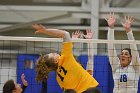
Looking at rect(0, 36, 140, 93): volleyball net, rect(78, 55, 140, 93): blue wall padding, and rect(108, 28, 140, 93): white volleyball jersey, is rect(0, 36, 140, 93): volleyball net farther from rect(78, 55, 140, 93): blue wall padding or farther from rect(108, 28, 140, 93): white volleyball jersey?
rect(108, 28, 140, 93): white volleyball jersey

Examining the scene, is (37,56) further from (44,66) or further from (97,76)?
(44,66)

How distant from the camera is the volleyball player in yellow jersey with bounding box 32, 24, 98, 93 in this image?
8.95ft

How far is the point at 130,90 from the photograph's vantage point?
141 inches

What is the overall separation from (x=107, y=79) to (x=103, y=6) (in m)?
1.73

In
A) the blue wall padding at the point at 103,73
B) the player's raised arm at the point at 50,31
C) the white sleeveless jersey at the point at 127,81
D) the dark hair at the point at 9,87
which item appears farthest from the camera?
the blue wall padding at the point at 103,73

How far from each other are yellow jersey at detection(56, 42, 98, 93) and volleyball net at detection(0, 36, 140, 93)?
3.39 feet

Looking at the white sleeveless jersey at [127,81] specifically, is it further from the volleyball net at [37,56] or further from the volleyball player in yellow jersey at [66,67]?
the volleyball player in yellow jersey at [66,67]

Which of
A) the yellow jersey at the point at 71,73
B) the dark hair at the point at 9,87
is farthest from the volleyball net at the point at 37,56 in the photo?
the dark hair at the point at 9,87

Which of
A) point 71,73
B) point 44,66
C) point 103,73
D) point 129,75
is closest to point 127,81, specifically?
point 129,75

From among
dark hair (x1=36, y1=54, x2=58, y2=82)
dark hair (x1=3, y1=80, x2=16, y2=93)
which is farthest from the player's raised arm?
dark hair (x1=3, y1=80, x2=16, y2=93)

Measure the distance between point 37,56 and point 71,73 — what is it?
335cm

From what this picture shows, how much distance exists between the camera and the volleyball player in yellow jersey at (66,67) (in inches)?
107

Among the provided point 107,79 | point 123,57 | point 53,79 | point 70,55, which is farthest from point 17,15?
point 70,55

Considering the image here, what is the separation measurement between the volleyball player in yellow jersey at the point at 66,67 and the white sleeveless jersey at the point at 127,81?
37.8 inches
